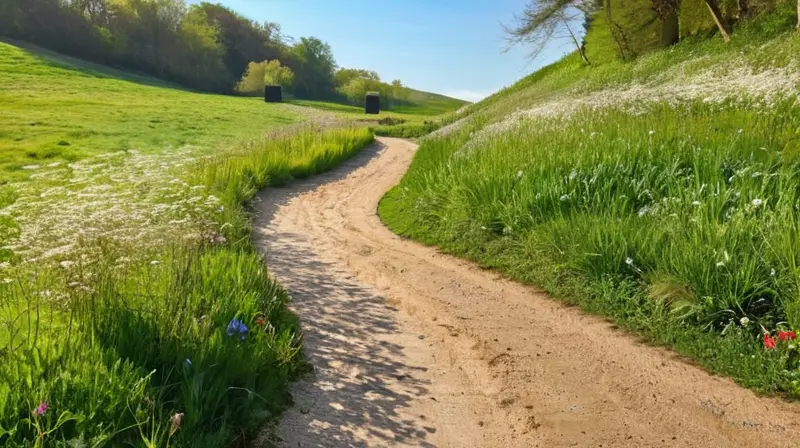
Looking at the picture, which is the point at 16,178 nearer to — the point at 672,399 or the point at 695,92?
the point at 672,399

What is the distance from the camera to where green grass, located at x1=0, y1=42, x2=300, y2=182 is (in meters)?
16.0

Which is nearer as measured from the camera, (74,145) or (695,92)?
(695,92)

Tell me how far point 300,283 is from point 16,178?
28.7 ft

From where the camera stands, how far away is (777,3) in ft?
64.9

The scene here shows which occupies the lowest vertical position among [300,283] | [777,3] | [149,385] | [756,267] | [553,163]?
[300,283]

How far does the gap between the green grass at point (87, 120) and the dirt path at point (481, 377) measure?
399 inches

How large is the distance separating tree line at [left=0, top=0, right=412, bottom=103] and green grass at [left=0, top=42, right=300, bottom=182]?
1965 cm

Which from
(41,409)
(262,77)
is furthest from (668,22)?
(262,77)

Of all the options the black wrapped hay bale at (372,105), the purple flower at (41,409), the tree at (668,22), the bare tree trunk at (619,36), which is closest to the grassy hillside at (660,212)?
the purple flower at (41,409)

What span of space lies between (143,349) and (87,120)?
22934 mm

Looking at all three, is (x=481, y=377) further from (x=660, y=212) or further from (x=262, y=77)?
(x=262, y=77)

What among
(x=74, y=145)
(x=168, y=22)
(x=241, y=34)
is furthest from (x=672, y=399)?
(x=241, y=34)

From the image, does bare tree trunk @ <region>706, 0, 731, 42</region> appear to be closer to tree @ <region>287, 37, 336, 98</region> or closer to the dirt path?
the dirt path

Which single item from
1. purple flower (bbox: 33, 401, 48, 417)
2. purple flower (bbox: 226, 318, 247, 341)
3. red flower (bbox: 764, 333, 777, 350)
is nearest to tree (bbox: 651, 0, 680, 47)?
red flower (bbox: 764, 333, 777, 350)
